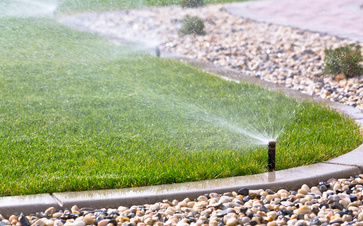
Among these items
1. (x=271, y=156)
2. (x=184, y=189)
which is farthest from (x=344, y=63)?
(x=184, y=189)

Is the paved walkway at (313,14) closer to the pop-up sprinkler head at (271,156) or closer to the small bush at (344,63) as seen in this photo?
the small bush at (344,63)

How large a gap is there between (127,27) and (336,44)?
478 cm

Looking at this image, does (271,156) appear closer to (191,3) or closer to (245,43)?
(245,43)

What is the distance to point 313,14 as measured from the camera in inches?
454

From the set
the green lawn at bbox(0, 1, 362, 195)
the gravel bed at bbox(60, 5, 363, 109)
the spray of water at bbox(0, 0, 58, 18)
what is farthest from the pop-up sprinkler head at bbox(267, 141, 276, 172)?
the spray of water at bbox(0, 0, 58, 18)

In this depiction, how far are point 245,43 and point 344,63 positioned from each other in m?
2.89

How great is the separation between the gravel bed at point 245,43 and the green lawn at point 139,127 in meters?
0.88

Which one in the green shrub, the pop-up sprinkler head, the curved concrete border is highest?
the green shrub

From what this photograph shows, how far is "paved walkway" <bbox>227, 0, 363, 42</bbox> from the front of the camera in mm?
9691

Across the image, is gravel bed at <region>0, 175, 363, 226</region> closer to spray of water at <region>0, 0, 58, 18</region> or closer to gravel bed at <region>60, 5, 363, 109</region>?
gravel bed at <region>60, 5, 363, 109</region>

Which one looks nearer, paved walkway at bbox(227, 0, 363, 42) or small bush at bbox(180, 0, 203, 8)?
paved walkway at bbox(227, 0, 363, 42)

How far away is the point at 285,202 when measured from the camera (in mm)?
3002

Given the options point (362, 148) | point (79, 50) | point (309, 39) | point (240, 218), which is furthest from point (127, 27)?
point (240, 218)

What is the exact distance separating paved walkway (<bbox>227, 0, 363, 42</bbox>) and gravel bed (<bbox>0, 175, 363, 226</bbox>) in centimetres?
600
